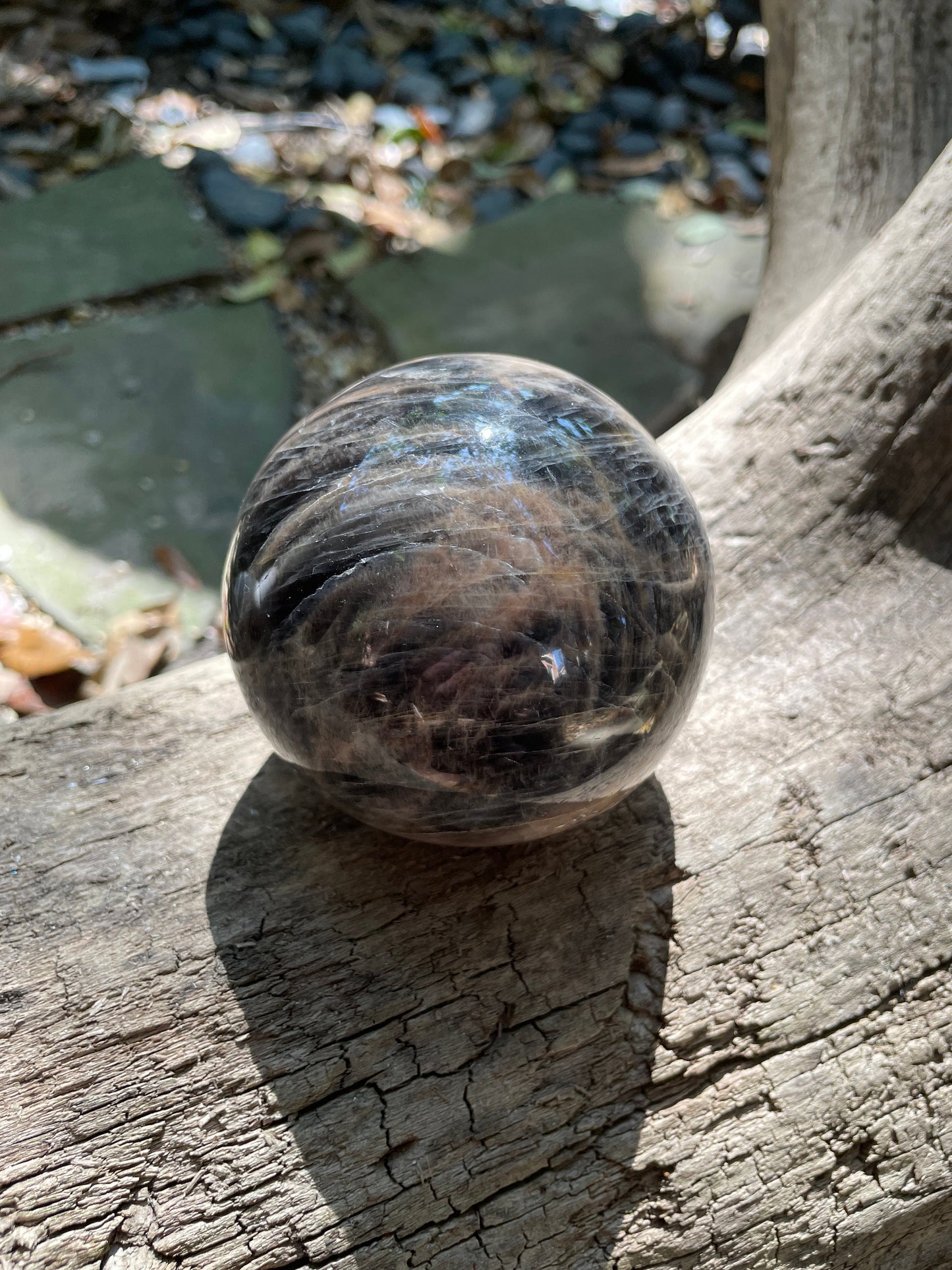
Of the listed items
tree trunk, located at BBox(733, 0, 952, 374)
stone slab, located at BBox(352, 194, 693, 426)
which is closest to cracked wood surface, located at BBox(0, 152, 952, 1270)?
tree trunk, located at BBox(733, 0, 952, 374)

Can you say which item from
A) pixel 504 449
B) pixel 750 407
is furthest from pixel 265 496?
pixel 750 407

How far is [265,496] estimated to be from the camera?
149 centimetres

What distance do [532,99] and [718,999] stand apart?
4.37 metres

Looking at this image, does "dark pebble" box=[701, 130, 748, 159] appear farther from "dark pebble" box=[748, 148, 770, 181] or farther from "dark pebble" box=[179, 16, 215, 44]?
"dark pebble" box=[179, 16, 215, 44]

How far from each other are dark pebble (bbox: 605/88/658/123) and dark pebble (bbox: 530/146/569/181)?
0.44 m

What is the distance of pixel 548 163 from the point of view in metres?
4.61

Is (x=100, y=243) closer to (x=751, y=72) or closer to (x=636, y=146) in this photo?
(x=636, y=146)

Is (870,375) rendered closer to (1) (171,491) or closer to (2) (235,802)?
(2) (235,802)

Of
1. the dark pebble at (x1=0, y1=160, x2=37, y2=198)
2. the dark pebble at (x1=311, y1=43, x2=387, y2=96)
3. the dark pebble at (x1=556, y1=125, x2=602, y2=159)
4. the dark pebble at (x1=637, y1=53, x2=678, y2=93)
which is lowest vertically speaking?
the dark pebble at (x1=0, y1=160, x2=37, y2=198)

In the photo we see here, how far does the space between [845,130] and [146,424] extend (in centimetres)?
220

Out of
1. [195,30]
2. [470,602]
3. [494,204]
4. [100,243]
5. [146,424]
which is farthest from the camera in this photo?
[195,30]

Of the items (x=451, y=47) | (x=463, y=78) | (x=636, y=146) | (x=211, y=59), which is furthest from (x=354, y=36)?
(x=636, y=146)

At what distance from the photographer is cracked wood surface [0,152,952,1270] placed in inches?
57.2

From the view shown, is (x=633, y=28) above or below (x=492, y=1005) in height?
above
